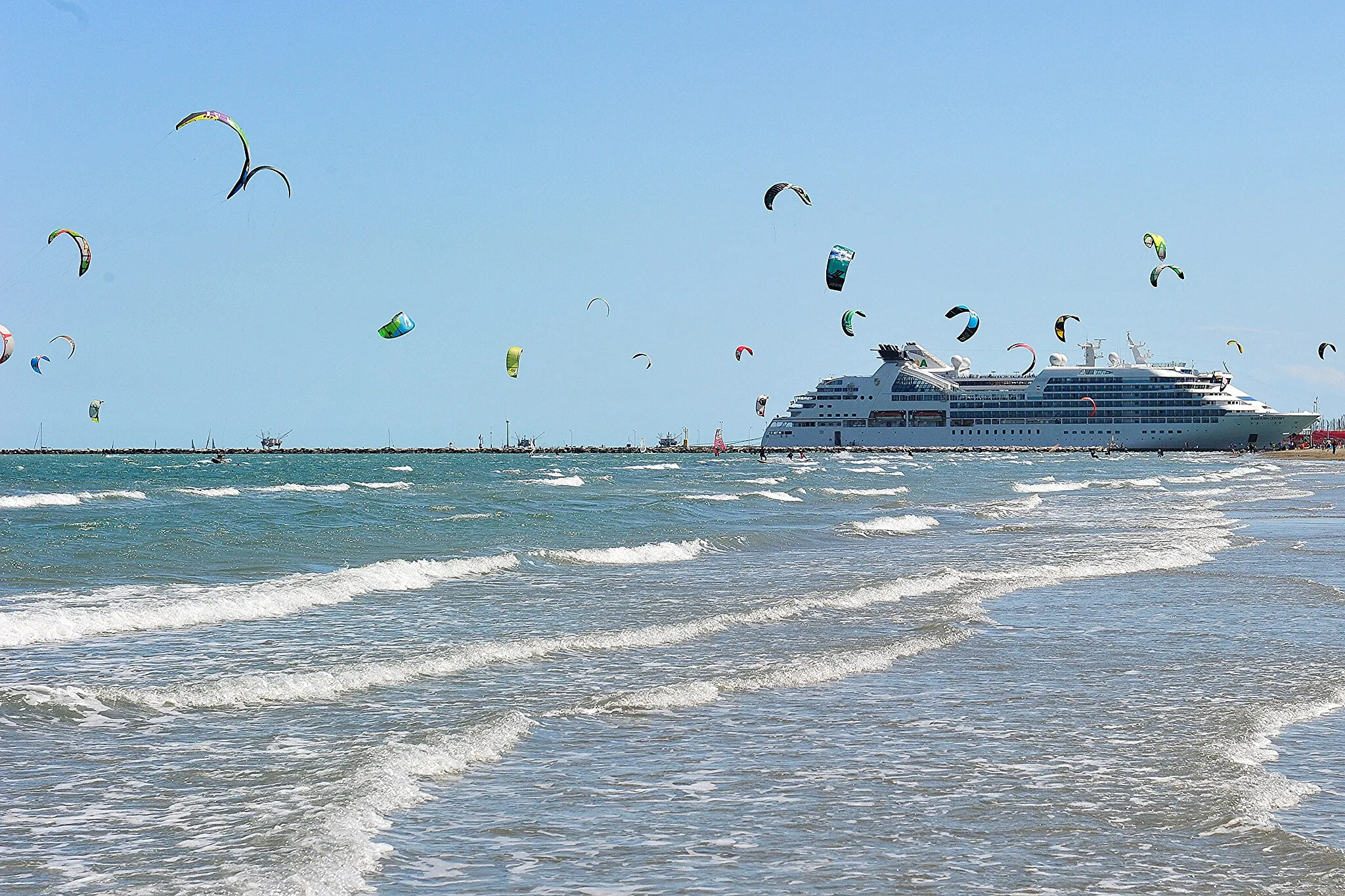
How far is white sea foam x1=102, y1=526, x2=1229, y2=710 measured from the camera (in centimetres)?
813

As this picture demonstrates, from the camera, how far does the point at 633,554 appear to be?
62.8 feet

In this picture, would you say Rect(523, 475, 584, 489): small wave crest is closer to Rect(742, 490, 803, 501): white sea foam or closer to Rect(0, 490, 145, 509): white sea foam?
Rect(742, 490, 803, 501): white sea foam

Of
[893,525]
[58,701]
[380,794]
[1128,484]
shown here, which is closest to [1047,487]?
[1128,484]

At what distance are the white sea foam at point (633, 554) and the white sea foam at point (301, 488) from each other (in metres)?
26.2

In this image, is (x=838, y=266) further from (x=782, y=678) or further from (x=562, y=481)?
(x=782, y=678)

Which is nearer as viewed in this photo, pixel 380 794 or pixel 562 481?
pixel 380 794

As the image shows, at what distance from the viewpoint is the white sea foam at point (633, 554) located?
60.4ft

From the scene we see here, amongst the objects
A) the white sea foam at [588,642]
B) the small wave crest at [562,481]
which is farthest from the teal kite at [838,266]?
the white sea foam at [588,642]

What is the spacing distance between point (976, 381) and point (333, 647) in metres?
106

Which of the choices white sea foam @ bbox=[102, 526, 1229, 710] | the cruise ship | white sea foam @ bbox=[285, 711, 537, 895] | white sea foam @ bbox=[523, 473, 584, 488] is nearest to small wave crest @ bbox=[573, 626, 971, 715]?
white sea foam @ bbox=[285, 711, 537, 895]

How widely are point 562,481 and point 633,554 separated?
33.0m

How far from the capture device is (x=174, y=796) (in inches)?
230

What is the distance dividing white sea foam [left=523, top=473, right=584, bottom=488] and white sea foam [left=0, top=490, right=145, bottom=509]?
14.7m

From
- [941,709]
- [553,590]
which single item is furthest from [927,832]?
[553,590]
